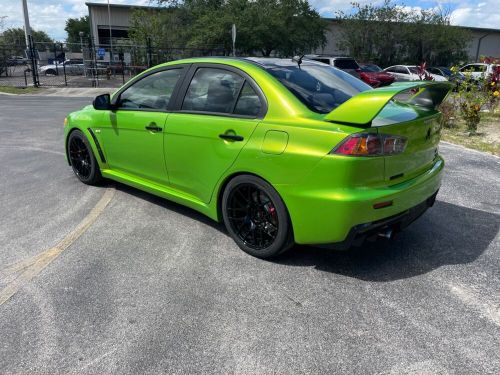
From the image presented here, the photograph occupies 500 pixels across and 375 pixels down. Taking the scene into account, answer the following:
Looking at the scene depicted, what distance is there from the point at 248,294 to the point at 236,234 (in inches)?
30.1

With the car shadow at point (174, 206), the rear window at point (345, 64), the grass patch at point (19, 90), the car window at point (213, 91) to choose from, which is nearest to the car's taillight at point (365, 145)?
the car window at point (213, 91)

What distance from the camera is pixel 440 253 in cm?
376

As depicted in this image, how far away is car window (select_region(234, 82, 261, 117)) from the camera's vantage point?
354 centimetres

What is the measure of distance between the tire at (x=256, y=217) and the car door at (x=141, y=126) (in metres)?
0.97

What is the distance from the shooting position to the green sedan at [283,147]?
3.03 m

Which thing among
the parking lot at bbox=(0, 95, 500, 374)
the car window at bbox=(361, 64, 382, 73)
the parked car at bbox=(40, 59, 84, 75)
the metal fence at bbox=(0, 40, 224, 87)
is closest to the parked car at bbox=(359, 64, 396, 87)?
the car window at bbox=(361, 64, 382, 73)

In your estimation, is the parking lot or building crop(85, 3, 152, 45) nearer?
the parking lot

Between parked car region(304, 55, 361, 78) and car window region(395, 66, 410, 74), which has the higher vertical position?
parked car region(304, 55, 361, 78)

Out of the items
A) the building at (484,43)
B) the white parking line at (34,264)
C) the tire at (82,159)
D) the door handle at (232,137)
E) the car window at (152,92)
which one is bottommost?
the white parking line at (34,264)

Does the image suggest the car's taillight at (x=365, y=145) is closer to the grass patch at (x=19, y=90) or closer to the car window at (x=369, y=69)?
the grass patch at (x=19, y=90)

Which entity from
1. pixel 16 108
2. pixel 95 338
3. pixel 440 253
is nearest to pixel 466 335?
pixel 440 253

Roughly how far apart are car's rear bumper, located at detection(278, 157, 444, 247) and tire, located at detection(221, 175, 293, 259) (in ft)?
0.35

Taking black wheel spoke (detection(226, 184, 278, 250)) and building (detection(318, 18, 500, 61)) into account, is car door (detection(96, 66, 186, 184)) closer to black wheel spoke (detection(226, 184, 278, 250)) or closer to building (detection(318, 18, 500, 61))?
black wheel spoke (detection(226, 184, 278, 250))

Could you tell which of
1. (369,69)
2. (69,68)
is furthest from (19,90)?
(369,69)
